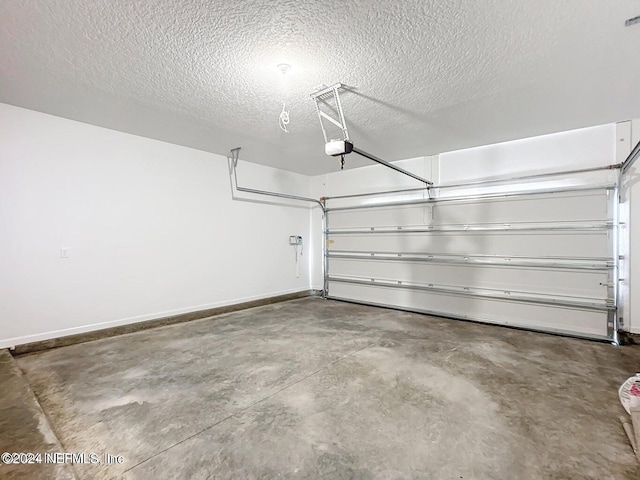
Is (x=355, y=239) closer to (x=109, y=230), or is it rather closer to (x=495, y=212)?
(x=495, y=212)

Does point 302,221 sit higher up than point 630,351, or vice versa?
point 302,221

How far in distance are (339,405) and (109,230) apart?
3568mm

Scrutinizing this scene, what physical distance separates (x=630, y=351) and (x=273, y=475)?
405 cm

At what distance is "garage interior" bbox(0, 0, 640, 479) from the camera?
1.76m

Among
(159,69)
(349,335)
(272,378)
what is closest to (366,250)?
(349,335)

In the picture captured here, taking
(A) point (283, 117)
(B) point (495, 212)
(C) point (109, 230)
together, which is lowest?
(C) point (109, 230)

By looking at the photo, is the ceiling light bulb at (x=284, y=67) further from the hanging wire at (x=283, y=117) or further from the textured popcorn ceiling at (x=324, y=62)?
the hanging wire at (x=283, y=117)

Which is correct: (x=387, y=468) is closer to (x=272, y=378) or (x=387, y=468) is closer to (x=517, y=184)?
(x=272, y=378)

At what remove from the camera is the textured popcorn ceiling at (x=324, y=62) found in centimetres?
182

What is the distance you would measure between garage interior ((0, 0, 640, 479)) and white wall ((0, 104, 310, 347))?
0.03 metres

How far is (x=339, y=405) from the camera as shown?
2.08m

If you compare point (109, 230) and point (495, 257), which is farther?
point (495, 257)

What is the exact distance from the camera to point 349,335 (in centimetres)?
371

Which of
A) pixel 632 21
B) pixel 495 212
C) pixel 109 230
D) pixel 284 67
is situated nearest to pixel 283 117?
pixel 284 67
